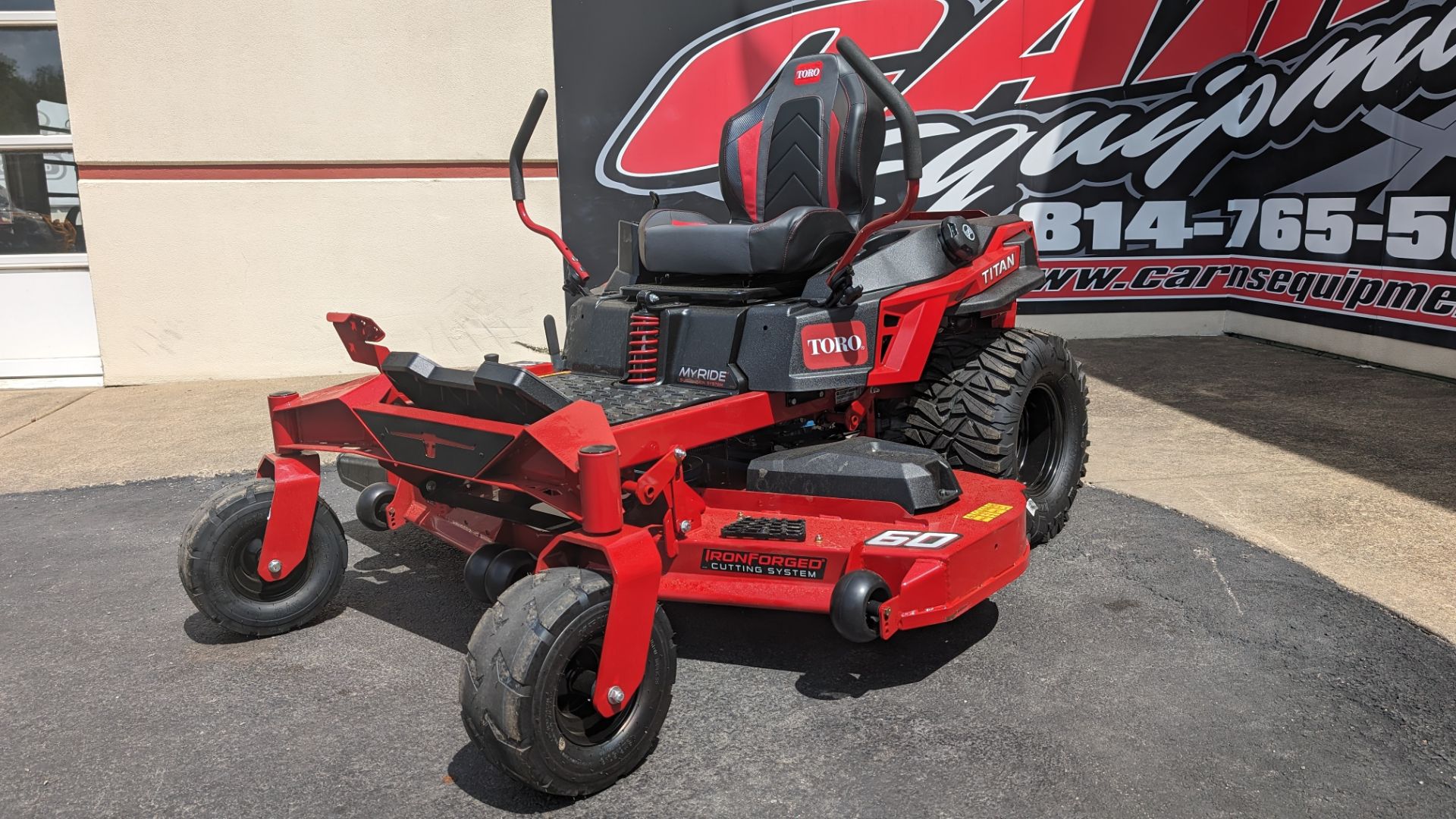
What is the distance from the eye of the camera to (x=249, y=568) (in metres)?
3.52

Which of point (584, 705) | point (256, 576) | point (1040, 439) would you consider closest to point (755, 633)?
point (584, 705)

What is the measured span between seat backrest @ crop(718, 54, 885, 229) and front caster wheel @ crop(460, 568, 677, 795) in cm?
232

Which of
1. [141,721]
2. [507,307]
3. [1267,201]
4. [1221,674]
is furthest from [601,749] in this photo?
[1267,201]

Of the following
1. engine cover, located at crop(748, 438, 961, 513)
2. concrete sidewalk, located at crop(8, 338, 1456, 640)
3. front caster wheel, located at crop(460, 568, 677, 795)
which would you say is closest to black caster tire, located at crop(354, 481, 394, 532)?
engine cover, located at crop(748, 438, 961, 513)

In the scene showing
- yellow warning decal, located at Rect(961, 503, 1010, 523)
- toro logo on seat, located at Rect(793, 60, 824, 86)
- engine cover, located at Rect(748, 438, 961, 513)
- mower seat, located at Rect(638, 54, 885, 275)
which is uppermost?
toro logo on seat, located at Rect(793, 60, 824, 86)

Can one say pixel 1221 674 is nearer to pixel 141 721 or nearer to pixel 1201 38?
pixel 141 721

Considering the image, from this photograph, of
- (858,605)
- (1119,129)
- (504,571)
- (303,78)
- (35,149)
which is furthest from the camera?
(1119,129)

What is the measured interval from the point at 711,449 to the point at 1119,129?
704cm

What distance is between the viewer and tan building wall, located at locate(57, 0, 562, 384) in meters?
8.02

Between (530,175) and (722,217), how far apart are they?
1.59 metres

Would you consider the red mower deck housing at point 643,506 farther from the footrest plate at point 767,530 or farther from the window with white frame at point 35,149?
the window with white frame at point 35,149

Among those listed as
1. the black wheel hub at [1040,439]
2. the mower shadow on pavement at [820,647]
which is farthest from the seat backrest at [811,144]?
the mower shadow on pavement at [820,647]

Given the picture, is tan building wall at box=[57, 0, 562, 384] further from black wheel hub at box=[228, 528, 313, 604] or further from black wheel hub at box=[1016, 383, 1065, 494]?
black wheel hub at box=[228, 528, 313, 604]

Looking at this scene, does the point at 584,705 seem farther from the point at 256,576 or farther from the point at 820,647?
the point at 256,576
